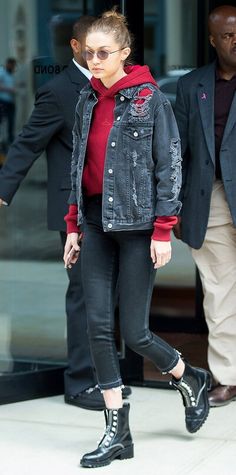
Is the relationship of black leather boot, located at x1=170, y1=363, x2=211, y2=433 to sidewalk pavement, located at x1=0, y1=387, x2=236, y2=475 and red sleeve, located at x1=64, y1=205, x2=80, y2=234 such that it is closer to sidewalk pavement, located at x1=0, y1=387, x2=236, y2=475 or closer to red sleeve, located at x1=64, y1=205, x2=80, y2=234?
sidewalk pavement, located at x1=0, y1=387, x2=236, y2=475

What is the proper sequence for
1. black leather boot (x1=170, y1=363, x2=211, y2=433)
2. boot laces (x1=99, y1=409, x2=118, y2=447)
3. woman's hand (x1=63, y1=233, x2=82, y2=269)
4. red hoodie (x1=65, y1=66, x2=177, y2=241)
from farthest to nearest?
black leather boot (x1=170, y1=363, x2=211, y2=433), woman's hand (x1=63, y1=233, x2=82, y2=269), boot laces (x1=99, y1=409, x2=118, y2=447), red hoodie (x1=65, y1=66, x2=177, y2=241)

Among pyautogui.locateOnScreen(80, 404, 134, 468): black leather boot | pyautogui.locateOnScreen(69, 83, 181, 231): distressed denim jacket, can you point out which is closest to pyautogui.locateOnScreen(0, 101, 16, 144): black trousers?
pyautogui.locateOnScreen(69, 83, 181, 231): distressed denim jacket

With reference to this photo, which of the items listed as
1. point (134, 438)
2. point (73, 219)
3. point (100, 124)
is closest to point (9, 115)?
point (73, 219)

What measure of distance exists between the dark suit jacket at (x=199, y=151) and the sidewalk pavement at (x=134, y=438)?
0.84 m

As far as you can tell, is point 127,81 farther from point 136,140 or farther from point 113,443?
point 113,443

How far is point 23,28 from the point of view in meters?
6.28

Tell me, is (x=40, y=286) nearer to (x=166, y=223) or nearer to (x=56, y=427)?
(x=56, y=427)

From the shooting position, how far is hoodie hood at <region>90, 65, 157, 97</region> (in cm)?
490

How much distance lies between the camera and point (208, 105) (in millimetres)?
5805

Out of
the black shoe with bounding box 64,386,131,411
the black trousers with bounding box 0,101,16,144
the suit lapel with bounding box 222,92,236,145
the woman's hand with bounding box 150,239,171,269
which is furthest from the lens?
the black trousers with bounding box 0,101,16,144

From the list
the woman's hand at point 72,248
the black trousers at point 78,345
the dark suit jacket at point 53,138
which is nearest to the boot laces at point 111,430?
the woman's hand at point 72,248

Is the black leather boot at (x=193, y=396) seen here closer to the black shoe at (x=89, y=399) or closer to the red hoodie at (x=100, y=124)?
the black shoe at (x=89, y=399)

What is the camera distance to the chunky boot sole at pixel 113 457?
497 cm

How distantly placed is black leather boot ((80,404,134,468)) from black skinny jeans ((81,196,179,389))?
130 mm
